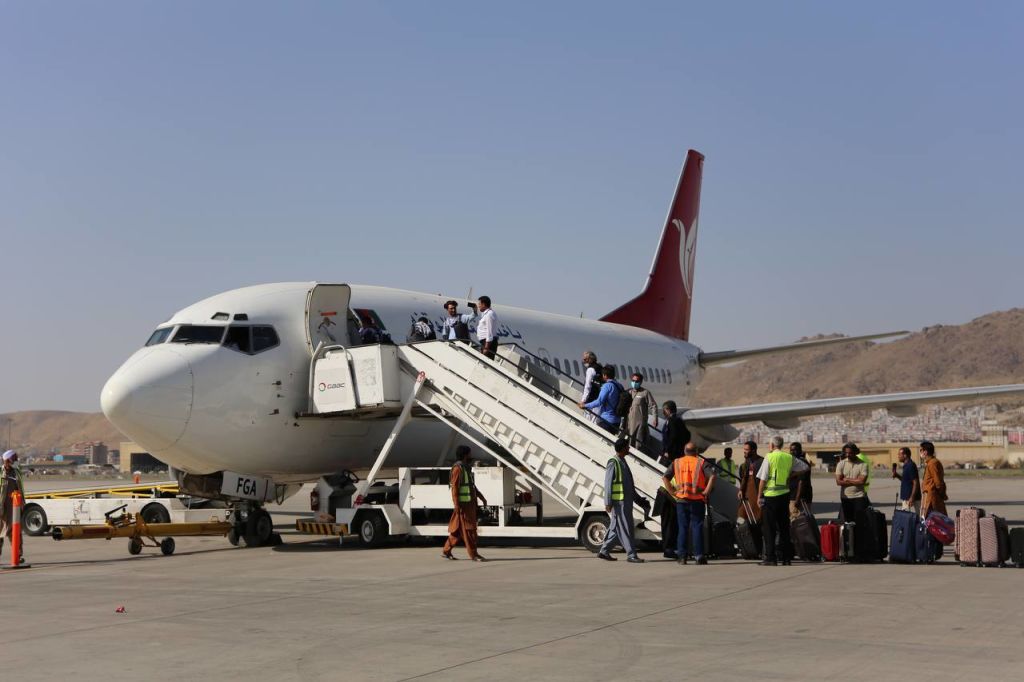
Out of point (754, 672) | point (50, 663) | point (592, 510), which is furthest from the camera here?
point (592, 510)

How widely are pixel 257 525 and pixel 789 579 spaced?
28.3ft

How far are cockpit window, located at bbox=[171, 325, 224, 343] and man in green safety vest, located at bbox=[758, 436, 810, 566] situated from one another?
8.18 metres

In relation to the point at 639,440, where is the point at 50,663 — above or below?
below

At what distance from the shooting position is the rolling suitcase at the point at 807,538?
1472cm

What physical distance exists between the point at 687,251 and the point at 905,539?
22.0m

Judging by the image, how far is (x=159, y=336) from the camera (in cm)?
1748

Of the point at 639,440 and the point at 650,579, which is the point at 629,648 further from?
the point at 639,440

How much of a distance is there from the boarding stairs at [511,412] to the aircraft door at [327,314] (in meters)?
0.52

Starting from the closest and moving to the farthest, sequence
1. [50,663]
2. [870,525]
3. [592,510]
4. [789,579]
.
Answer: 1. [50,663]
2. [789,579]
3. [870,525]
4. [592,510]

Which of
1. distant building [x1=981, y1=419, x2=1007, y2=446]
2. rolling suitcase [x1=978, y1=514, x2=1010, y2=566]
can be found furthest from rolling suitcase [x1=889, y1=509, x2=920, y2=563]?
distant building [x1=981, y1=419, x2=1007, y2=446]

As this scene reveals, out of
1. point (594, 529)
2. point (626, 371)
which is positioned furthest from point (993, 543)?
point (626, 371)

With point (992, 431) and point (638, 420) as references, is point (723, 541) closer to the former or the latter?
point (638, 420)

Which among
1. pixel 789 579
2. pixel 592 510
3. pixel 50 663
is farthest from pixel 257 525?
pixel 50 663

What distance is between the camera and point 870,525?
14.5 meters
